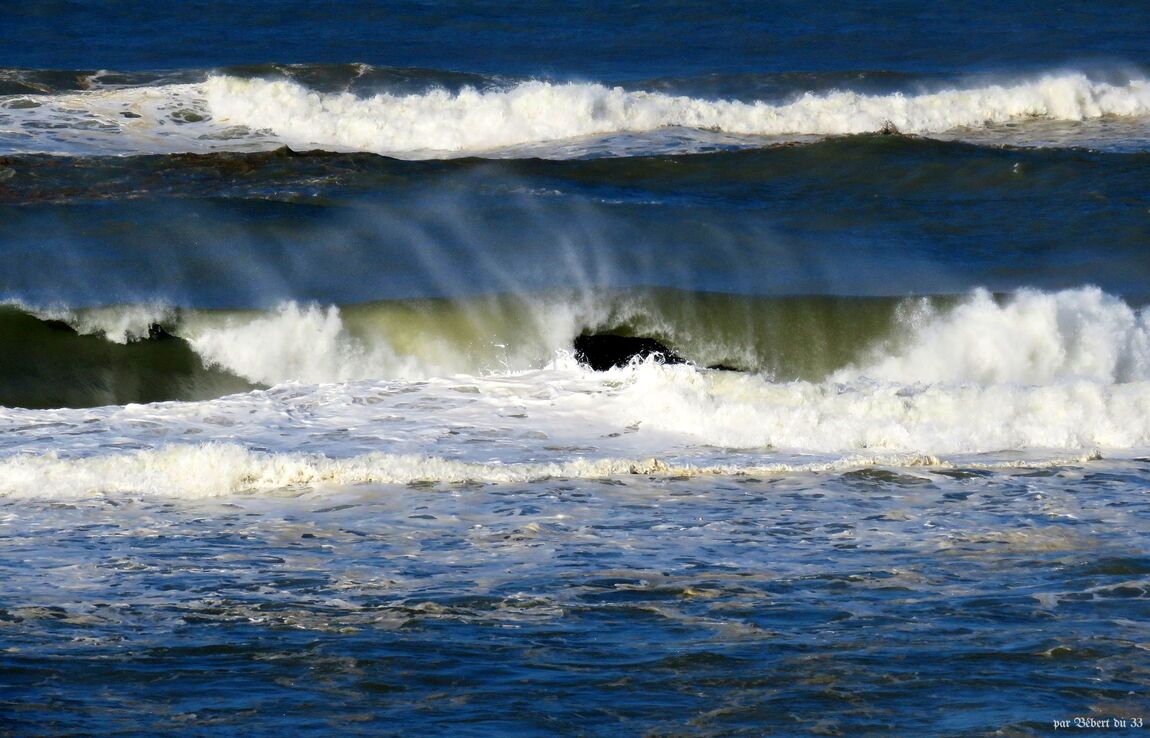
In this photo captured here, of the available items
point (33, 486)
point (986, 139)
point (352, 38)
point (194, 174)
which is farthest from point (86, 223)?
point (352, 38)

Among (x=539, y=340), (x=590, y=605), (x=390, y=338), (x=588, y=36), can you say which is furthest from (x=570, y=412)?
(x=588, y=36)

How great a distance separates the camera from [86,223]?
14.4 m

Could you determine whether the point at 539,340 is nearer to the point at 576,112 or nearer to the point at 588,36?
the point at 576,112

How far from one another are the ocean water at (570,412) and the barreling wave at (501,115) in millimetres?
94

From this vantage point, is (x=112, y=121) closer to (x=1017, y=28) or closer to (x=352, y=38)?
(x=352, y=38)

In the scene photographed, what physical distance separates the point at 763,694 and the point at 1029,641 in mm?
1183

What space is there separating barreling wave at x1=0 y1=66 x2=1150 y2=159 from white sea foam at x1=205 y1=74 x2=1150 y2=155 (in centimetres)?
2

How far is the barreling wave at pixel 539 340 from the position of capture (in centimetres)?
1134

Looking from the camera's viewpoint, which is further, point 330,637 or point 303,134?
point 303,134

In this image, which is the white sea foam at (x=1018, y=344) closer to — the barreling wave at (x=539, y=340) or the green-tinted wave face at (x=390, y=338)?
the barreling wave at (x=539, y=340)

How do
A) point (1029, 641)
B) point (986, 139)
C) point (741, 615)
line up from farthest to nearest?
point (986, 139) < point (741, 615) < point (1029, 641)

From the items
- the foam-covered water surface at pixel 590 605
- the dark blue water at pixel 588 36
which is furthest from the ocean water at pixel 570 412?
the dark blue water at pixel 588 36

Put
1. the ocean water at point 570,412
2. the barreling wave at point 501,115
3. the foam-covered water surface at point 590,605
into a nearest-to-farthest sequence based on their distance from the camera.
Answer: the foam-covered water surface at point 590,605 → the ocean water at point 570,412 → the barreling wave at point 501,115

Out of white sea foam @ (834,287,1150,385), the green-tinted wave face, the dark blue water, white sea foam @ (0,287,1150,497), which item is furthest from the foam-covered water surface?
the dark blue water
